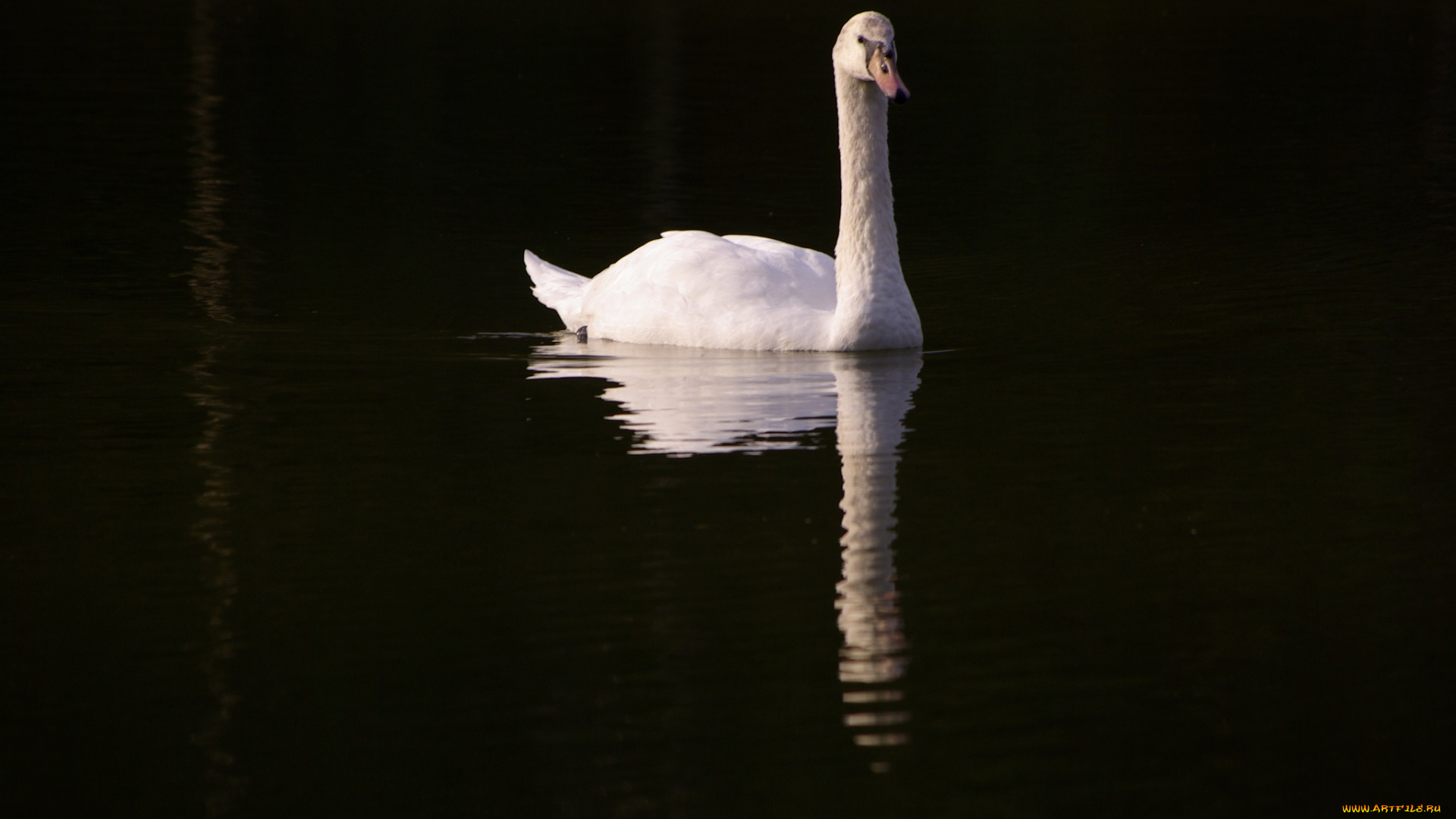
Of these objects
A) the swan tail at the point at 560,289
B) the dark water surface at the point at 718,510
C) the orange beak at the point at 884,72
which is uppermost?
the orange beak at the point at 884,72

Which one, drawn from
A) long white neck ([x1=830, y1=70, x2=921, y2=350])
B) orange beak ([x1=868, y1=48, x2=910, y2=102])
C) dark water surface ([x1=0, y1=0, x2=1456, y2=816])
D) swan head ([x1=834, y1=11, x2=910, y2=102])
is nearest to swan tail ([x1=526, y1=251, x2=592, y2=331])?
dark water surface ([x1=0, y1=0, x2=1456, y2=816])

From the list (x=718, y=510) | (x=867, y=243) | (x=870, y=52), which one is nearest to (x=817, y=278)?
(x=867, y=243)

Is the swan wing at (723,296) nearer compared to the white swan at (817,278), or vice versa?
the white swan at (817,278)

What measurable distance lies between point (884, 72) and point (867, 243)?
1.02m

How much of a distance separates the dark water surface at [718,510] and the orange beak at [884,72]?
4.85 ft

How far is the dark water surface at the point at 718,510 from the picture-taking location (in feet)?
17.1

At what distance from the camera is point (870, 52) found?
10.8 m

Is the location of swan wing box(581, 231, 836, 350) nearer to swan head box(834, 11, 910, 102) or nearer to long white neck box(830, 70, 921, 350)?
long white neck box(830, 70, 921, 350)

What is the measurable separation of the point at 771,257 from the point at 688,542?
4.62m

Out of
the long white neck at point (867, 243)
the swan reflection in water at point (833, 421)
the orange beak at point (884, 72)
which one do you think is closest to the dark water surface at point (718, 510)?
the swan reflection in water at point (833, 421)

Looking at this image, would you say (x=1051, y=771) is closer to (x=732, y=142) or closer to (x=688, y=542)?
(x=688, y=542)

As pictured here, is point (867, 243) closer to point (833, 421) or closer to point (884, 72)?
point (884, 72)

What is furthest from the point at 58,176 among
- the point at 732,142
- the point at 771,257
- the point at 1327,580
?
the point at 1327,580

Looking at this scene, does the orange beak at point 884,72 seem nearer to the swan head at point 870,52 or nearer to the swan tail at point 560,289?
the swan head at point 870,52
